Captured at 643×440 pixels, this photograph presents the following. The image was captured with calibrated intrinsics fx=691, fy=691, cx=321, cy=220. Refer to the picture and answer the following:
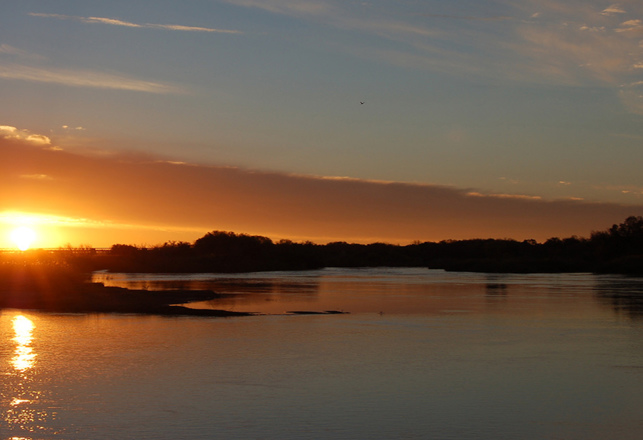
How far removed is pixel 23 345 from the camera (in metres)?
22.5

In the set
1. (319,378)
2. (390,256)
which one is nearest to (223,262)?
(390,256)

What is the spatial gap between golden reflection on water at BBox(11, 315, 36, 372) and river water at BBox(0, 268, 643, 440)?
60mm

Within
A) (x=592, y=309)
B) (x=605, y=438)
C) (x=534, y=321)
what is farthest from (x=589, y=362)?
(x=592, y=309)

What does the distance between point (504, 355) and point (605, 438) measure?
356 inches

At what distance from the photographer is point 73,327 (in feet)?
91.1

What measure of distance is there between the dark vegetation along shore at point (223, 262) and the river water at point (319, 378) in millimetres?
9187

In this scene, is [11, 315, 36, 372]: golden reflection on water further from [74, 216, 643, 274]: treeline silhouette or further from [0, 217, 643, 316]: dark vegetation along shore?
[74, 216, 643, 274]: treeline silhouette

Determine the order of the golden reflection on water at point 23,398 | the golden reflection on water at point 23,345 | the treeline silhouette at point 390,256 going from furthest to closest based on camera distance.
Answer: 1. the treeline silhouette at point 390,256
2. the golden reflection on water at point 23,345
3. the golden reflection on water at point 23,398

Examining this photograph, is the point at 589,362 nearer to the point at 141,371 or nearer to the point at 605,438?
the point at 605,438

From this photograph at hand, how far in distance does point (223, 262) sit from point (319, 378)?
4469 inches

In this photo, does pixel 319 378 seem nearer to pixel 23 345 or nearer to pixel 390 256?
pixel 23 345

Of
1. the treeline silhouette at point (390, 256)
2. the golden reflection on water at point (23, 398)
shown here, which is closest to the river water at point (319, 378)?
the golden reflection on water at point (23, 398)

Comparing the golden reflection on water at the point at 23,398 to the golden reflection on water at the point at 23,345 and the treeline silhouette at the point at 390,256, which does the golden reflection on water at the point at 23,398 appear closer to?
the golden reflection on water at the point at 23,345

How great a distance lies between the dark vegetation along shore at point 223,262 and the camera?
132 feet
